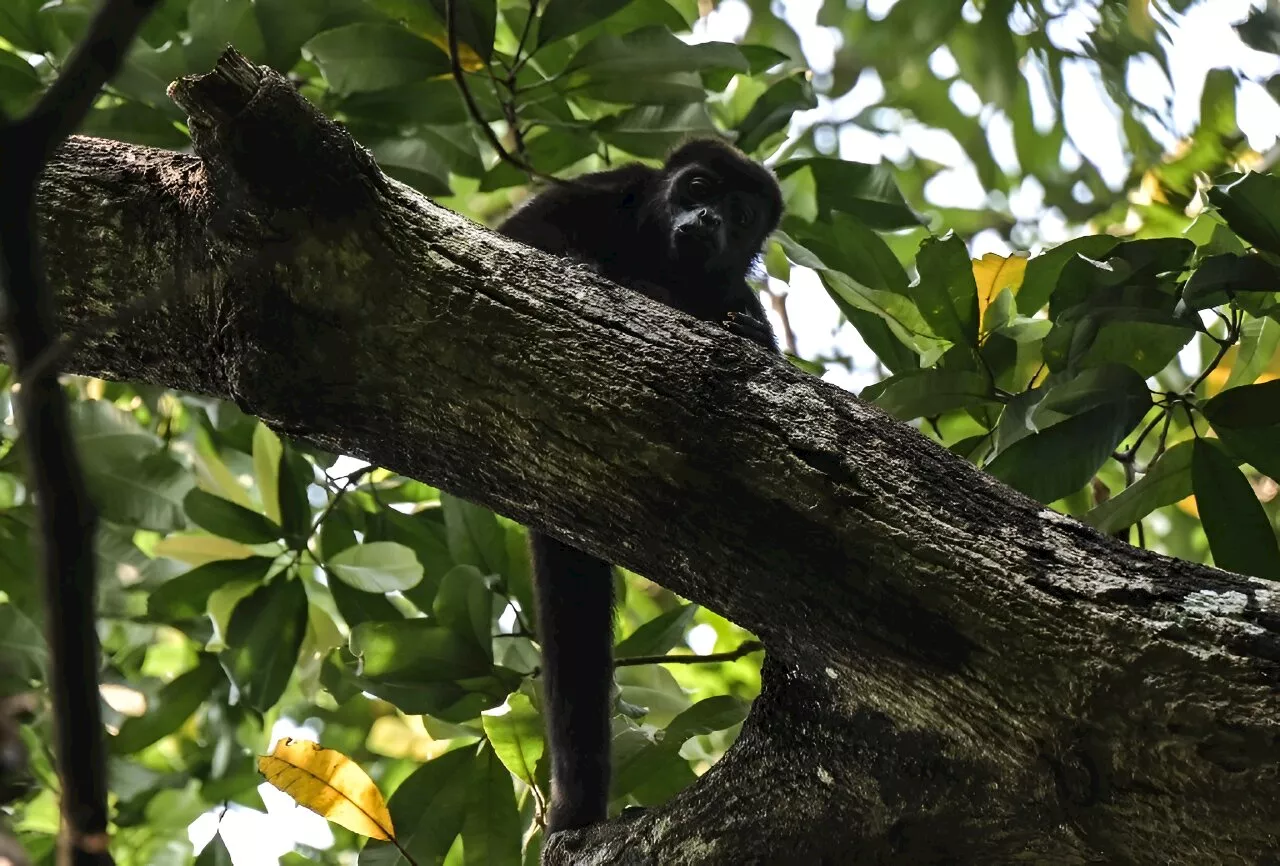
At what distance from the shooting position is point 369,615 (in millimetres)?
2902

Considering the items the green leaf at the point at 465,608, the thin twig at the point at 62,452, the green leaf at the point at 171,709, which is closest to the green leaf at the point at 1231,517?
the green leaf at the point at 465,608

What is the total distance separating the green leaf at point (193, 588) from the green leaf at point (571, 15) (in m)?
1.43

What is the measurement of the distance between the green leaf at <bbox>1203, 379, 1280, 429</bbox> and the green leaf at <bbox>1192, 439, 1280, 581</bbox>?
0.05m

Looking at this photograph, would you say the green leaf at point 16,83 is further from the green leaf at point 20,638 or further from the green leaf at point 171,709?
the green leaf at point 171,709

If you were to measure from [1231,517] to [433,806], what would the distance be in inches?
64.3

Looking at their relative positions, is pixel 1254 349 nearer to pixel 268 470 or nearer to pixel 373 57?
pixel 373 57

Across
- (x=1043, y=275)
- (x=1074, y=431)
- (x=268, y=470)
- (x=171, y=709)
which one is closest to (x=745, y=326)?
(x=1043, y=275)

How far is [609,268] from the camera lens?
3307 mm

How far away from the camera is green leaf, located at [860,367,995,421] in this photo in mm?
2215

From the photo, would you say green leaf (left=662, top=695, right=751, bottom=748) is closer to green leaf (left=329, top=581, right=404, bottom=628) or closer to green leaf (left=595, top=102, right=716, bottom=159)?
green leaf (left=329, top=581, right=404, bottom=628)

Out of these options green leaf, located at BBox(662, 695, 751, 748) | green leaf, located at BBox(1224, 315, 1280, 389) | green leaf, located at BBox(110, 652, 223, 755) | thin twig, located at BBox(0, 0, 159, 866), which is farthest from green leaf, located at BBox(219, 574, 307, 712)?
thin twig, located at BBox(0, 0, 159, 866)

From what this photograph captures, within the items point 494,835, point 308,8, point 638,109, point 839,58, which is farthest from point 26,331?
point 839,58

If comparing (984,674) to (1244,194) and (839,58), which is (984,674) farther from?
(839,58)

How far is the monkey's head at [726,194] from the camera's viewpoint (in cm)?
362
